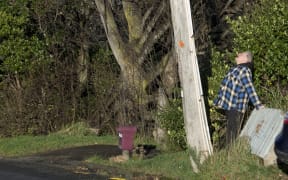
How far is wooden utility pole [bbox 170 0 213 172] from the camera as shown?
1097 cm

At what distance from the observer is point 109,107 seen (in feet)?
60.2

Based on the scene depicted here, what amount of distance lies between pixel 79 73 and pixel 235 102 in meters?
9.00

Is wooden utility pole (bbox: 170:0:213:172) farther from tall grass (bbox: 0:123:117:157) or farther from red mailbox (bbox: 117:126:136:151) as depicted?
tall grass (bbox: 0:123:117:157)

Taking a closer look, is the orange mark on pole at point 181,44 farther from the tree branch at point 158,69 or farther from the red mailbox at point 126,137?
the tree branch at point 158,69

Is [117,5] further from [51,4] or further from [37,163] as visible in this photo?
[37,163]

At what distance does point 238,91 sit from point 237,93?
4cm

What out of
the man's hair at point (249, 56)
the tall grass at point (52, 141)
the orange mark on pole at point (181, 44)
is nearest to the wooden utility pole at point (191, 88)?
the orange mark on pole at point (181, 44)

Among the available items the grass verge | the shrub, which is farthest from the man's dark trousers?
the shrub

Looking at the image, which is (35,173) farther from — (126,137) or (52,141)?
(52,141)

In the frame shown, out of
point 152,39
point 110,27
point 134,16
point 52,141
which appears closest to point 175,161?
point 152,39

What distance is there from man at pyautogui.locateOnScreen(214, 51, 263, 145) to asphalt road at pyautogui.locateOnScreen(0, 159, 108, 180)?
2334 mm

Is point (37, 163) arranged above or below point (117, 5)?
below

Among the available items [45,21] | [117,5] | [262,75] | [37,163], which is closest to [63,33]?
→ [45,21]

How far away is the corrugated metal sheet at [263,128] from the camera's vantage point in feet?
34.1
